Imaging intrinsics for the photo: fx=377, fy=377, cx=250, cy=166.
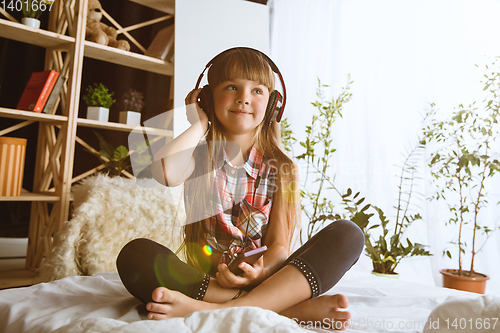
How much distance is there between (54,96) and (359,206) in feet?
5.51

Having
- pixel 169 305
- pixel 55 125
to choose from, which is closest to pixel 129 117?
pixel 55 125

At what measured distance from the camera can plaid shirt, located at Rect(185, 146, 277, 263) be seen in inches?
39.8

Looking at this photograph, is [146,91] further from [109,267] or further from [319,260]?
[319,260]

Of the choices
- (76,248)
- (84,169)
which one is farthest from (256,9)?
(76,248)

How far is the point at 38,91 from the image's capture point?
168cm

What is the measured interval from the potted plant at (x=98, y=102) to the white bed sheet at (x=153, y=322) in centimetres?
102

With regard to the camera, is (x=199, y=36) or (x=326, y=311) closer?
(x=326, y=311)

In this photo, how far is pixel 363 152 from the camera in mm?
2160

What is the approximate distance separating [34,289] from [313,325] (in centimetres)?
65

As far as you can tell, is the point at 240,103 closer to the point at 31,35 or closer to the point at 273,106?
the point at 273,106

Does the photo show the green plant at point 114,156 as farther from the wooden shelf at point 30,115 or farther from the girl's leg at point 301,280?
the girl's leg at point 301,280

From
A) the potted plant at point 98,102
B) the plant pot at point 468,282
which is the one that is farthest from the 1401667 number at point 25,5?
the plant pot at point 468,282

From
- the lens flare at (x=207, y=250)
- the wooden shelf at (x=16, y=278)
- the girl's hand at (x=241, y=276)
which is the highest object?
the lens flare at (x=207, y=250)

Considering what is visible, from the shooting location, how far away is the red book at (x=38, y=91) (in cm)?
167
